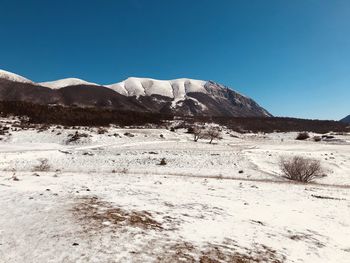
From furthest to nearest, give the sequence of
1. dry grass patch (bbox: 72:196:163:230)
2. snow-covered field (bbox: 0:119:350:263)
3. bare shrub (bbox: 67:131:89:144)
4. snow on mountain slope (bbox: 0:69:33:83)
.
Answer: snow on mountain slope (bbox: 0:69:33:83) → bare shrub (bbox: 67:131:89:144) → dry grass patch (bbox: 72:196:163:230) → snow-covered field (bbox: 0:119:350:263)

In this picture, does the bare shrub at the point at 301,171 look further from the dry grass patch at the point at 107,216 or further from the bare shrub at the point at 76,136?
the bare shrub at the point at 76,136

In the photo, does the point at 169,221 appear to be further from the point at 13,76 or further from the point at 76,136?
the point at 13,76

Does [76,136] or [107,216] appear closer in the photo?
[107,216]

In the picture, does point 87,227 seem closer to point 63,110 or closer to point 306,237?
point 306,237

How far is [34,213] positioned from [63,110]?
57.3 meters

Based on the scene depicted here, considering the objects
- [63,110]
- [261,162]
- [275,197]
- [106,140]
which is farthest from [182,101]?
[275,197]

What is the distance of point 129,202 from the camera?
9.48m

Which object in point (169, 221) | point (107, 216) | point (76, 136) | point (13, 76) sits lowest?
point (169, 221)

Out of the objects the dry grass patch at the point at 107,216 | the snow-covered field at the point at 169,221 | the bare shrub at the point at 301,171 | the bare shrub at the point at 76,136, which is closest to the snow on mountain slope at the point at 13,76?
the bare shrub at the point at 76,136

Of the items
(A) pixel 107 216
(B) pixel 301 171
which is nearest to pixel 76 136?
(B) pixel 301 171

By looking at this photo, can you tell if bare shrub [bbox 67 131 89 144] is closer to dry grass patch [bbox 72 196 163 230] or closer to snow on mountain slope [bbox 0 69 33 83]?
dry grass patch [bbox 72 196 163 230]

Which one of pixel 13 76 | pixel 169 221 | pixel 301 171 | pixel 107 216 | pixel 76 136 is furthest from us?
pixel 13 76

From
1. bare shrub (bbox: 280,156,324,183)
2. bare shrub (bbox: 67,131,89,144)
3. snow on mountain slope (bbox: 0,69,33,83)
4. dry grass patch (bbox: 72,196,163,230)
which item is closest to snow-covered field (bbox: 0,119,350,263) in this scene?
dry grass patch (bbox: 72,196,163,230)

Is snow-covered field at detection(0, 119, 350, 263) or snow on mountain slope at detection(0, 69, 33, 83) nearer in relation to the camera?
snow-covered field at detection(0, 119, 350, 263)
